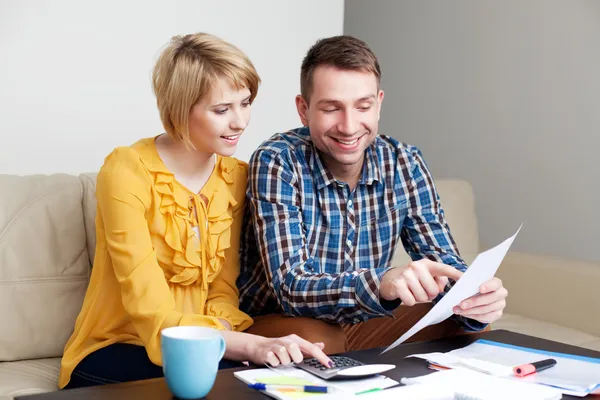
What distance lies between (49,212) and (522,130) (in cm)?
208

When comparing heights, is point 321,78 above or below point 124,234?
above

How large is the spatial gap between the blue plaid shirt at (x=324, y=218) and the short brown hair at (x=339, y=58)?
0.18m

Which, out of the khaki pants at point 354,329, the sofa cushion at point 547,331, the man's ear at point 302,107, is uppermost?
the man's ear at point 302,107

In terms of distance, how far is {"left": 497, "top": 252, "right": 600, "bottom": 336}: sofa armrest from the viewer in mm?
2383

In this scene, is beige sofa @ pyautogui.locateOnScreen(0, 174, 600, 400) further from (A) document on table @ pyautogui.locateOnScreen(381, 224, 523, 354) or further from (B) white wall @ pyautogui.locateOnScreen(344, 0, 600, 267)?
(B) white wall @ pyautogui.locateOnScreen(344, 0, 600, 267)

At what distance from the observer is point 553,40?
302 cm

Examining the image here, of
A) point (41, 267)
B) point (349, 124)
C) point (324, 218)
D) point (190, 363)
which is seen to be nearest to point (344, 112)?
point (349, 124)

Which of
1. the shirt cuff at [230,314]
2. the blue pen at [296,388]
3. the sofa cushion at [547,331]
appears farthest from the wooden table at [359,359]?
the sofa cushion at [547,331]

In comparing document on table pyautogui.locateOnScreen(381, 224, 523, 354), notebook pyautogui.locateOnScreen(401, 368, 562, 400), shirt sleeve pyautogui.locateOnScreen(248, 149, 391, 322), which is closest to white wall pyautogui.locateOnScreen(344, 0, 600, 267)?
shirt sleeve pyautogui.locateOnScreen(248, 149, 391, 322)

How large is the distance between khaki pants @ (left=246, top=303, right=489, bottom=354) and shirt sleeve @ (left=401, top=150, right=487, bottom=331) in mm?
137

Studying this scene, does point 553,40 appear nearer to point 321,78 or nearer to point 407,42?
point 407,42

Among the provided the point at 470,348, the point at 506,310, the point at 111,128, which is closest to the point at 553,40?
the point at 506,310

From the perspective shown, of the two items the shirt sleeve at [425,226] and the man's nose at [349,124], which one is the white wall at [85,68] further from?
the shirt sleeve at [425,226]

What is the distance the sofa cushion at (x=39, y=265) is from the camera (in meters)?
1.77
